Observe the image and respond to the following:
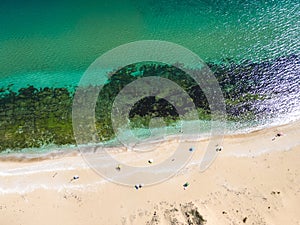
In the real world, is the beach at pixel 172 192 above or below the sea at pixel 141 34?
below

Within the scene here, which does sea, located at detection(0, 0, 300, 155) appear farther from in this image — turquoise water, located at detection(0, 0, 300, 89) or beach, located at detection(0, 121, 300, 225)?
beach, located at detection(0, 121, 300, 225)

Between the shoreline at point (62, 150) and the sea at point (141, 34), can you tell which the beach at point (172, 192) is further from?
the sea at point (141, 34)

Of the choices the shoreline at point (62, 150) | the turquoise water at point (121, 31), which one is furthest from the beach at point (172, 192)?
the turquoise water at point (121, 31)

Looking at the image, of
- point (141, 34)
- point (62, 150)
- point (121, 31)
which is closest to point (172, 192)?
point (62, 150)

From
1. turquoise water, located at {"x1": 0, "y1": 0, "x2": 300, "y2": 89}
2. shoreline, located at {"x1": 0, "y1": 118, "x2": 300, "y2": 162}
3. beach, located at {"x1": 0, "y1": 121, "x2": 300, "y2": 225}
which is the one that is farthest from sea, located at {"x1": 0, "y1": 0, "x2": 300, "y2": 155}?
beach, located at {"x1": 0, "y1": 121, "x2": 300, "y2": 225}

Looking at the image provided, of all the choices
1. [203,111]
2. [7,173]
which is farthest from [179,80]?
[7,173]

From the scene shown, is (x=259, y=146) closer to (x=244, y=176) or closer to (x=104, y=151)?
(x=244, y=176)

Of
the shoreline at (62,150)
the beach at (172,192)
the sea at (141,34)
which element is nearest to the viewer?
the beach at (172,192)
